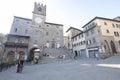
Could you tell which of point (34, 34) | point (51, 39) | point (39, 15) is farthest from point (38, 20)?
point (51, 39)

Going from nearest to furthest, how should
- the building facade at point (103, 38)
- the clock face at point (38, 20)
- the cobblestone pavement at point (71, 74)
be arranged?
the cobblestone pavement at point (71, 74) → the building facade at point (103, 38) → the clock face at point (38, 20)

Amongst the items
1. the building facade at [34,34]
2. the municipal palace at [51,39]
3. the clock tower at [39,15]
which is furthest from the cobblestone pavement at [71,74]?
the clock tower at [39,15]

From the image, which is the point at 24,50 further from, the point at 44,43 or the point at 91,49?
the point at 91,49

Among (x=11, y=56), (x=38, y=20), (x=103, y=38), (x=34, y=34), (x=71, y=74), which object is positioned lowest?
(x=71, y=74)

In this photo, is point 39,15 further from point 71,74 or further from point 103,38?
point 71,74

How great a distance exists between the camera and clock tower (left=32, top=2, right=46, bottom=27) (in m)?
33.6

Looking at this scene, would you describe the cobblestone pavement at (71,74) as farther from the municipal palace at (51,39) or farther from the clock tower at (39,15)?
the clock tower at (39,15)

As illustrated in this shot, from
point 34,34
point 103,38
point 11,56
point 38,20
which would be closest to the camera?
point 103,38

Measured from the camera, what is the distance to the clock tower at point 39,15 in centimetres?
3358

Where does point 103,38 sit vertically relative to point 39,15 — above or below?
below

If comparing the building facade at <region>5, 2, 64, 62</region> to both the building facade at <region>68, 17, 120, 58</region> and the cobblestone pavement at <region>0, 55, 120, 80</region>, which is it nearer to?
the building facade at <region>68, 17, 120, 58</region>

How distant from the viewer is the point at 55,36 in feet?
116

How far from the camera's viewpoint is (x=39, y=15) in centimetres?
3459

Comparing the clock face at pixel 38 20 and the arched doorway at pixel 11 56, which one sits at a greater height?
the clock face at pixel 38 20
